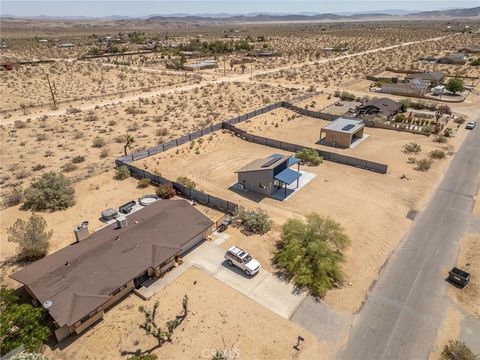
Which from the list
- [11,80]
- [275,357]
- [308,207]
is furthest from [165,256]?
[11,80]

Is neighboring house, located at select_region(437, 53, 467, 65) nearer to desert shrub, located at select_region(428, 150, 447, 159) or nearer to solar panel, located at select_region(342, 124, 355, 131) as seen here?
desert shrub, located at select_region(428, 150, 447, 159)

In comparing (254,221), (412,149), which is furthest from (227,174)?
(412,149)

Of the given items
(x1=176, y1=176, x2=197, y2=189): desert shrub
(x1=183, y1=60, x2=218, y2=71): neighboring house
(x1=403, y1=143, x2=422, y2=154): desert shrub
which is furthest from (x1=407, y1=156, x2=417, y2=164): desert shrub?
(x1=183, y1=60, x2=218, y2=71): neighboring house

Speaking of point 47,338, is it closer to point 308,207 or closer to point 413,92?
point 308,207

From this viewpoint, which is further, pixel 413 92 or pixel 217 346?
pixel 413 92

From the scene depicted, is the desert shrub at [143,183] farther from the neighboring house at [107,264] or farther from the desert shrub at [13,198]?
the desert shrub at [13,198]

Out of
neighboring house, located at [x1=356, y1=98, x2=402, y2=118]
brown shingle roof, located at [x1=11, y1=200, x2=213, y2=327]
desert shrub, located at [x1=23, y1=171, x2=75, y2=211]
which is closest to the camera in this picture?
brown shingle roof, located at [x1=11, y1=200, x2=213, y2=327]
